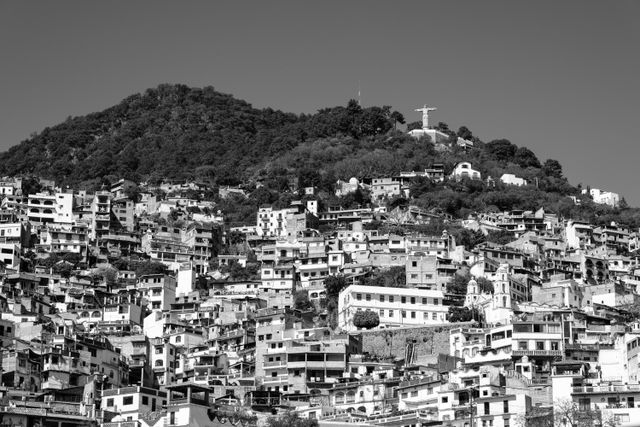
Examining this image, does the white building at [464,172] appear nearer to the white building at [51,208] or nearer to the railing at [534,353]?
the white building at [51,208]

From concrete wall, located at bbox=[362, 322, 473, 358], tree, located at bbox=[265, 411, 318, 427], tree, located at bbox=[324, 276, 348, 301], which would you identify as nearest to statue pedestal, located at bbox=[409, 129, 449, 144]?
tree, located at bbox=[324, 276, 348, 301]

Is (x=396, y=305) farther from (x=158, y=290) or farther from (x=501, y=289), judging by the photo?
(x=158, y=290)

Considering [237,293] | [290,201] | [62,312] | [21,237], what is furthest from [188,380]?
[290,201]

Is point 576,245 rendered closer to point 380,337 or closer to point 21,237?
→ point 380,337

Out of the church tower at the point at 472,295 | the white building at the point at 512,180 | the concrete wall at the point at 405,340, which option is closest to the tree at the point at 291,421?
the concrete wall at the point at 405,340

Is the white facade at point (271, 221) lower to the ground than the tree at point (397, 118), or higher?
lower

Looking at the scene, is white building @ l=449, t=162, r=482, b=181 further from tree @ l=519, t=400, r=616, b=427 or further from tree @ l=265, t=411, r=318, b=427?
tree @ l=265, t=411, r=318, b=427
